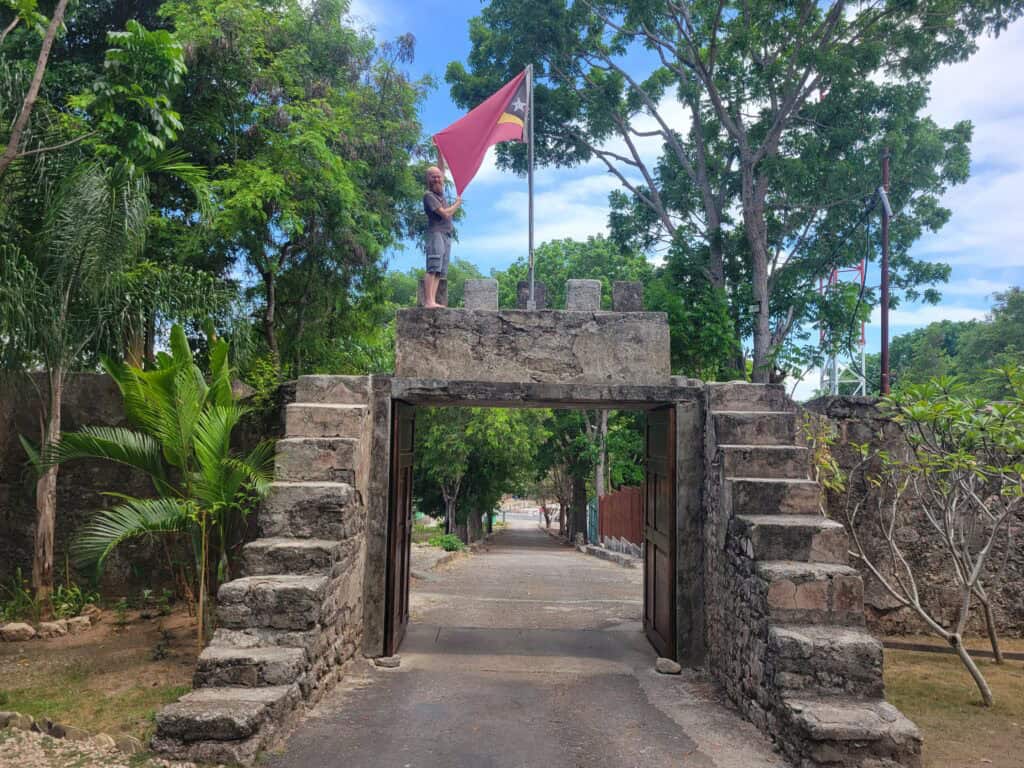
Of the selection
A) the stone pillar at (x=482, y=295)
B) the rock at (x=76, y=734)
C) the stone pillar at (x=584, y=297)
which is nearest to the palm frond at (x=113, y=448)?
the rock at (x=76, y=734)

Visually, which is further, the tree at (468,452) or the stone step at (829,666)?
the tree at (468,452)

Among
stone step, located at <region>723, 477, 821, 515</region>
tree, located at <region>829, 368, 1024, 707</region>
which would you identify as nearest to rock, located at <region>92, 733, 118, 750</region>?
stone step, located at <region>723, 477, 821, 515</region>

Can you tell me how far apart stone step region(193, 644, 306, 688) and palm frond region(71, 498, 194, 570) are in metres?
1.23

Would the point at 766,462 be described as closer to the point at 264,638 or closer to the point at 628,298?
the point at 628,298

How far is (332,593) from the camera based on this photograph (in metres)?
6.05

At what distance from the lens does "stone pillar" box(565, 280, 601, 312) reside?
24.9 feet

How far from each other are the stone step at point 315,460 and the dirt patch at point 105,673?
1804 millimetres

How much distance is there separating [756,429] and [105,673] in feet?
19.3

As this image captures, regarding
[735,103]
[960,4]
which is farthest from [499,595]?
[960,4]

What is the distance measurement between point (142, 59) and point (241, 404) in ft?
11.3

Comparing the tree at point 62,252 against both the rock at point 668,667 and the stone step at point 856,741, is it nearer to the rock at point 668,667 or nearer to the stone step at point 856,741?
the rock at point 668,667

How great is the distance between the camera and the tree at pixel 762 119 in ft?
53.3

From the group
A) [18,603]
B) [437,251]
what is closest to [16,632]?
[18,603]

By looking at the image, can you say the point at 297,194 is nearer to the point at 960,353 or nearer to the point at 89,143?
the point at 89,143
